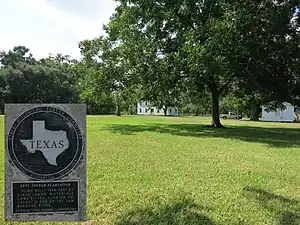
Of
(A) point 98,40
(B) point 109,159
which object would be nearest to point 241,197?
(B) point 109,159

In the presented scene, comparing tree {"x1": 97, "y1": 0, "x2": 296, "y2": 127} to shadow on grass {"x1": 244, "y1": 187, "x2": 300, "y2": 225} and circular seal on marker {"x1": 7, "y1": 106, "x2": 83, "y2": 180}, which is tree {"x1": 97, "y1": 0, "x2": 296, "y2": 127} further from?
circular seal on marker {"x1": 7, "y1": 106, "x2": 83, "y2": 180}

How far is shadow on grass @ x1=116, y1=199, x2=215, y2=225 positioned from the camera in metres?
5.27

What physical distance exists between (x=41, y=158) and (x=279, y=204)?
353cm

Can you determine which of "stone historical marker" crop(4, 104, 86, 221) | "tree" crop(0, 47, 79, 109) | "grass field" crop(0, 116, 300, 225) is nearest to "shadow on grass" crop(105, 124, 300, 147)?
"grass field" crop(0, 116, 300, 225)

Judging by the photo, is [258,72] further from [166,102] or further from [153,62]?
[166,102]

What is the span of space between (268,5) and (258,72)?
329 cm

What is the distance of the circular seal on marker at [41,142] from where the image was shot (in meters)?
4.17

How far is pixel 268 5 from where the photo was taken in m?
20.7

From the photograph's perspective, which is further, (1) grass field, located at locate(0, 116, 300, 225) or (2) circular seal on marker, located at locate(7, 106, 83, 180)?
(1) grass field, located at locate(0, 116, 300, 225)

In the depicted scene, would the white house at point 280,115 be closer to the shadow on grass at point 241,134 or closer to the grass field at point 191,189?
the shadow on grass at point 241,134

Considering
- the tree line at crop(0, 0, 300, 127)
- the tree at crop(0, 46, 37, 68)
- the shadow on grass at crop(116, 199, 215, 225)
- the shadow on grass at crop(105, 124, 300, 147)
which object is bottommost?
the shadow on grass at crop(116, 199, 215, 225)

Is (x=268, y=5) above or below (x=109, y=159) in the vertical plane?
above

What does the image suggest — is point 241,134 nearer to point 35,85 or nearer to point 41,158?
point 41,158

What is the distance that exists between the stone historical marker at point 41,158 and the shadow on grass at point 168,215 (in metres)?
1.27
